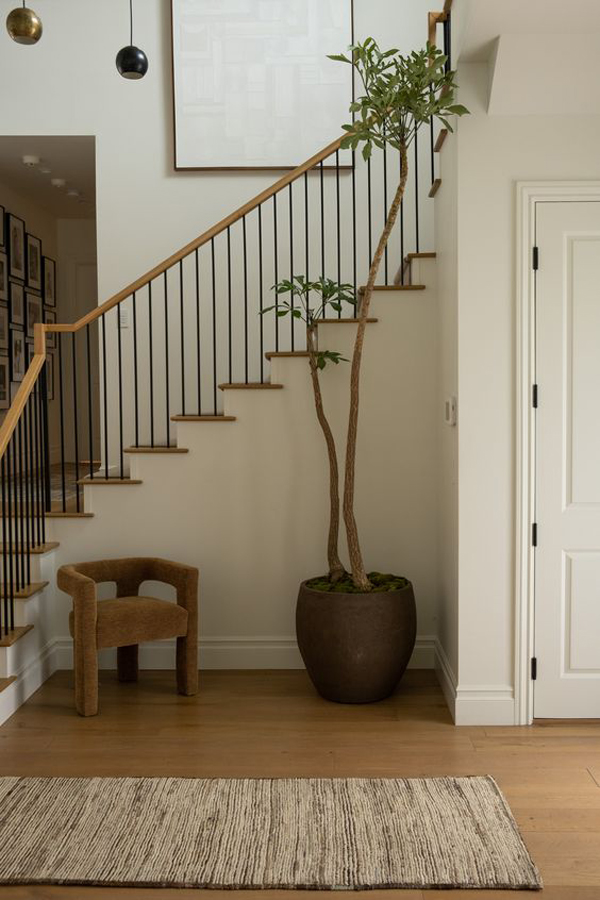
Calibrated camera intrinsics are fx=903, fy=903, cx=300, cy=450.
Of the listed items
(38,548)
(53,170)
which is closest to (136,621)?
(38,548)

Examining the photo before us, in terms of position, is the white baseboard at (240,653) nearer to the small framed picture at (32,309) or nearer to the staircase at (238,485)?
the staircase at (238,485)

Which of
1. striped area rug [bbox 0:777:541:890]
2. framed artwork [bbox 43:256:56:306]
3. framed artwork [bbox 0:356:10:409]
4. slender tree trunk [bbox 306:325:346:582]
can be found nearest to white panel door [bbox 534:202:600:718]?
striped area rug [bbox 0:777:541:890]

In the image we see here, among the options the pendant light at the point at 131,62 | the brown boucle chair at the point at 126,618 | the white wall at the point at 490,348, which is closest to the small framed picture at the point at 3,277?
the pendant light at the point at 131,62

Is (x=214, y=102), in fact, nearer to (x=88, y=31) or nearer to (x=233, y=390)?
(x=88, y=31)

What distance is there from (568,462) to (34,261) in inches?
209

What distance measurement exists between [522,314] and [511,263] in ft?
0.73

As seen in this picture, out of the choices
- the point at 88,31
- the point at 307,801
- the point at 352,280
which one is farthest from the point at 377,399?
the point at 88,31

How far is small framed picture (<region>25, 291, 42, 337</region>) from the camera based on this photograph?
24.5 feet

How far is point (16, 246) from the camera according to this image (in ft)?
23.6

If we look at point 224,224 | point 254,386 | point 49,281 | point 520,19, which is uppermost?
point 520,19

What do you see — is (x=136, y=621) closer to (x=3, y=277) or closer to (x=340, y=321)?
(x=340, y=321)

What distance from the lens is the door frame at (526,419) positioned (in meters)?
3.81

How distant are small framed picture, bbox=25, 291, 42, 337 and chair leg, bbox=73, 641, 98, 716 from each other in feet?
13.6

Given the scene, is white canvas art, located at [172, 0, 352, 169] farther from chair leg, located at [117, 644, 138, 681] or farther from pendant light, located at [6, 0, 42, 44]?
chair leg, located at [117, 644, 138, 681]
